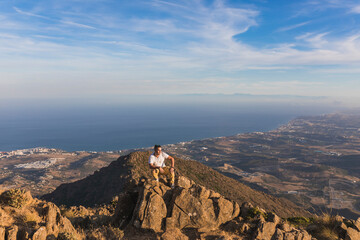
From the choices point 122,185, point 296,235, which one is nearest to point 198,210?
point 296,235

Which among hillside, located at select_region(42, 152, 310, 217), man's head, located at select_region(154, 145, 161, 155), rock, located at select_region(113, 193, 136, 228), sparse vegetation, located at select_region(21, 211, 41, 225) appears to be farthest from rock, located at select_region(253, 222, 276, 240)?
hillside, located at select_region(42, 152, 310, 217)

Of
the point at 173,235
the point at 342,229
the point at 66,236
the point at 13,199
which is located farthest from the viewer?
the point at 342,229

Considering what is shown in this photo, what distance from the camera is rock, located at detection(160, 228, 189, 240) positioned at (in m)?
10.6

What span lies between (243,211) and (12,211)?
1378cm

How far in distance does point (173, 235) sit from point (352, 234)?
37.8ft

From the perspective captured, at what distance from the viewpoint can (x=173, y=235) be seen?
10.8 m

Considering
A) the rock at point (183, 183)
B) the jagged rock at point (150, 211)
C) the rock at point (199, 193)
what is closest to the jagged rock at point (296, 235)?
the rock at point (199, 193)

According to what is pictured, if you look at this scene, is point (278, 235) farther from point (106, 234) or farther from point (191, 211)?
point (106, 234)

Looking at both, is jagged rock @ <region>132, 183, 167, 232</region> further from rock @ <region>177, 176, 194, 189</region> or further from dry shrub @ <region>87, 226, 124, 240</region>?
rock @ <region>177, 176, 194, 189</region>

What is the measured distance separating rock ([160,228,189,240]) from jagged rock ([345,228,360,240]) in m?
10.4

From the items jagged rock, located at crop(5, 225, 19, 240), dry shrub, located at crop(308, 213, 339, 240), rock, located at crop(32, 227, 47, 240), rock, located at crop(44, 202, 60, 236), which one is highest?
jagged rock, located at crop(5, 225, 19, 240)

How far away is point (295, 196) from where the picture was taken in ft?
338

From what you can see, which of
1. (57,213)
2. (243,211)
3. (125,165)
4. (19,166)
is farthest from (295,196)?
(19,166)

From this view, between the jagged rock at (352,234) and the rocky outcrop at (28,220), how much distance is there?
15.7m
